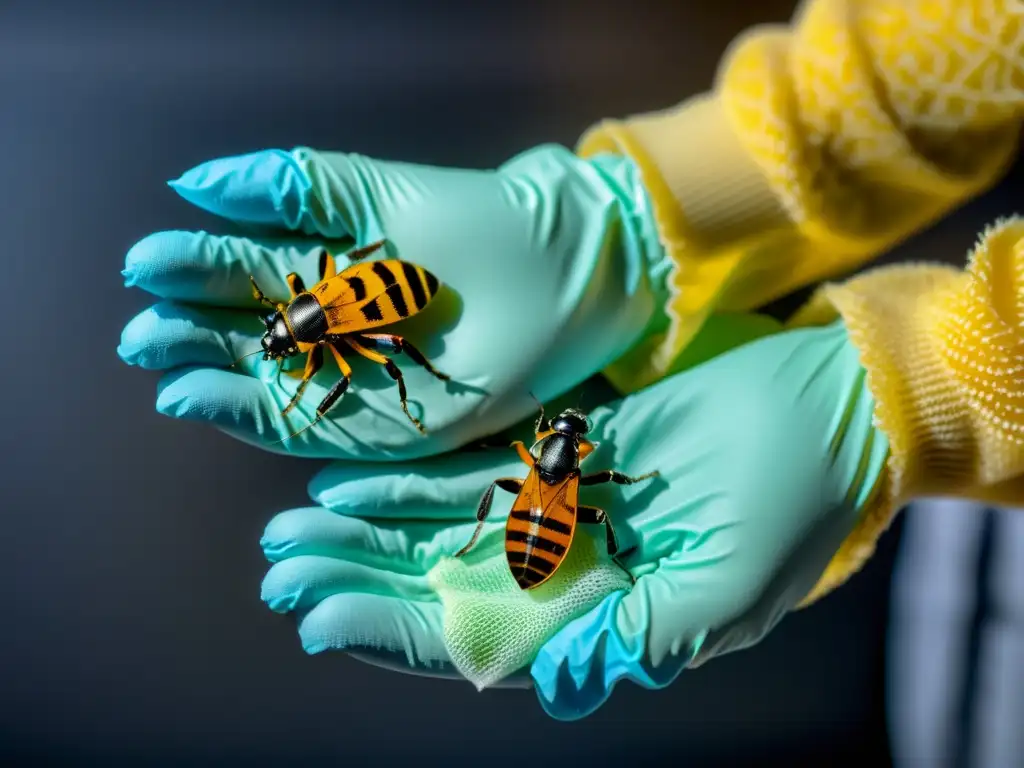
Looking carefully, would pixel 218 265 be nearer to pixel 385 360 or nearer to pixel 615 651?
pixel 385 360

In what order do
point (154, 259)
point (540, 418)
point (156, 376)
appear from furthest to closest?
point (156, 376), point (540, 418), point (154, 259)

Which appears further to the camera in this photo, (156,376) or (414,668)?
(156,376)

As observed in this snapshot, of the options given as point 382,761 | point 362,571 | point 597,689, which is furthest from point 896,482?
point 382,761

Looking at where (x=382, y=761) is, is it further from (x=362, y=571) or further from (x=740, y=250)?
(x=740, y=250)

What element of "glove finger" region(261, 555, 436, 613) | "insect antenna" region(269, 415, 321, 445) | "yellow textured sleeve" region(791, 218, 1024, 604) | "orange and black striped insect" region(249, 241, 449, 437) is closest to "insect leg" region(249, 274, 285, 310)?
"orange and black striped insect" region(249, 241, 449, 437)

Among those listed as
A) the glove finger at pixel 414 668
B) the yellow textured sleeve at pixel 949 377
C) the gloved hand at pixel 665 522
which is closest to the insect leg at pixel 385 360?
the gloved hand at pixel 665 522

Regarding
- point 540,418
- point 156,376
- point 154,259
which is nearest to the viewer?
point 154,259

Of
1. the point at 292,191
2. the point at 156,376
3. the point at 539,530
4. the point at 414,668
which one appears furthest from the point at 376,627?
the point at 156,376

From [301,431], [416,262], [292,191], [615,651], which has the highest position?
[292,191]
